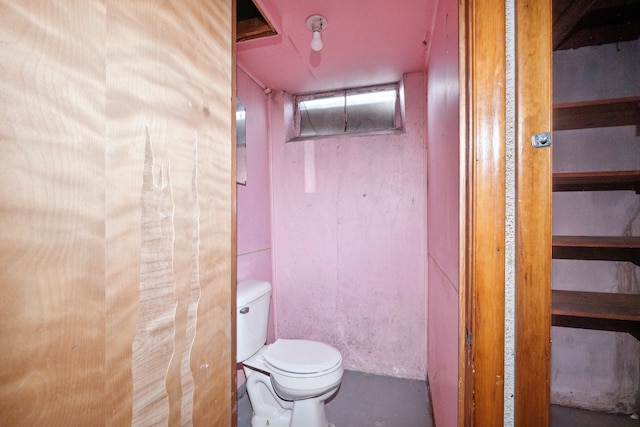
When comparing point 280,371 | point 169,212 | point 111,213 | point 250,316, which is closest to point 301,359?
point 280,371

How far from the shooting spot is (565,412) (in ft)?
5.15

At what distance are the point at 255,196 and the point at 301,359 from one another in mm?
1123

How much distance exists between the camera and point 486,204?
0.66 m

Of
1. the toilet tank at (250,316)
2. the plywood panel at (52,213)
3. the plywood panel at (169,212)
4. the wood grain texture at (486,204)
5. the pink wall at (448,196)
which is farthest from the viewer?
the toilet tank at (250,316)

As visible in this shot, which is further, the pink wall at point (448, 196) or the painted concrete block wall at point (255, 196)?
the painted concrete block wall at point (255, 196)

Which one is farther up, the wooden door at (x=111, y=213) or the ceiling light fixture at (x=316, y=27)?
the ceiling light fixture at (x=316, y=27)

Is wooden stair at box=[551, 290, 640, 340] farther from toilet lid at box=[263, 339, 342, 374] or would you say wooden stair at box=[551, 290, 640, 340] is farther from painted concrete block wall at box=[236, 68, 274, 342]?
painted concrete block wall at box=[236, 68, 274, 342]

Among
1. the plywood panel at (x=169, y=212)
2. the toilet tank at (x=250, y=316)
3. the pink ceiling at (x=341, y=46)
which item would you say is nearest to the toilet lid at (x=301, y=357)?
the toilet tank at (x=250, y=316)

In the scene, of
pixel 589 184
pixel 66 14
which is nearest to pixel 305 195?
pixel 589 184

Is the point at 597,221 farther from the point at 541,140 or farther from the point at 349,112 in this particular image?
the point at 349,112

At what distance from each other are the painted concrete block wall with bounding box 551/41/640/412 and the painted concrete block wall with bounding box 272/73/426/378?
0.75 m

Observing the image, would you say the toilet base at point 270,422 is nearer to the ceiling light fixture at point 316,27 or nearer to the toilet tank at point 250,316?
the toilet tank at point 250,316

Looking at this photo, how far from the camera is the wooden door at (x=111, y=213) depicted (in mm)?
410

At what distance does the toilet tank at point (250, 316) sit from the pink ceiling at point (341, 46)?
141cm
